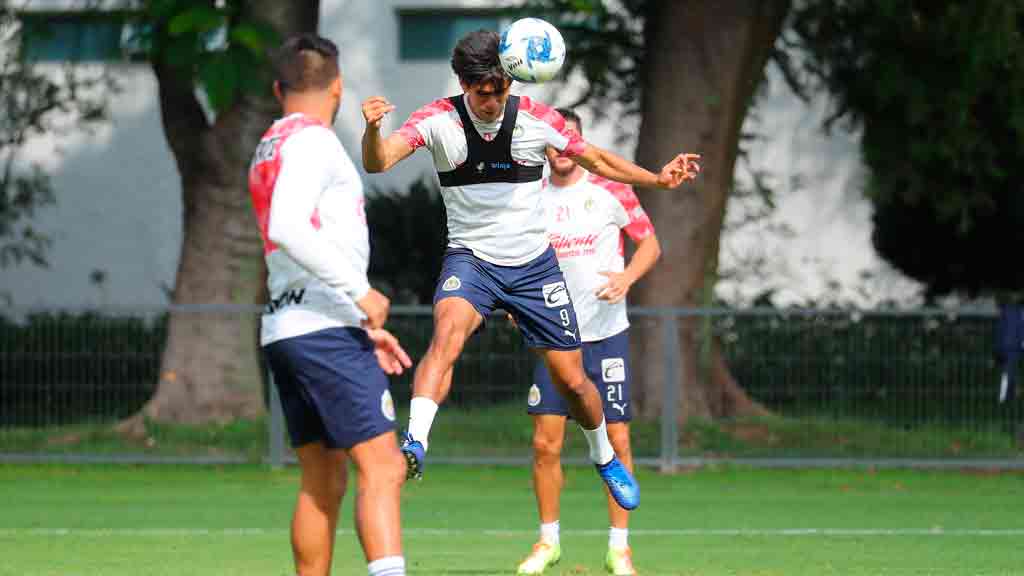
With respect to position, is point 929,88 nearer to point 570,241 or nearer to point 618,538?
point 570,241

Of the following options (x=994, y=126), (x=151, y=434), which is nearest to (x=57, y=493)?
(x=151, y=434)

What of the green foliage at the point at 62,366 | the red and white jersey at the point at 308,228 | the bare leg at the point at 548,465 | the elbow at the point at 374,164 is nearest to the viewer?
the red and white jersey at the point at 308,228

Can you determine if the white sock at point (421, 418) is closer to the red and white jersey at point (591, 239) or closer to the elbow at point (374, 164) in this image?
the elbow at point (374, 164)

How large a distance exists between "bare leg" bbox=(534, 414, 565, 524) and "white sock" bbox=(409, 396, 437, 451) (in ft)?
Answer: 4.28

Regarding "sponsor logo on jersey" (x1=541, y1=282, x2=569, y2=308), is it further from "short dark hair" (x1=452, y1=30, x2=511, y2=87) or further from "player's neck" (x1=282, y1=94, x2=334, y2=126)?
"player's neck" (x1=282, y1=94, x2=334, y2=126)

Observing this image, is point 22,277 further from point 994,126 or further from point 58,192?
point 994,126

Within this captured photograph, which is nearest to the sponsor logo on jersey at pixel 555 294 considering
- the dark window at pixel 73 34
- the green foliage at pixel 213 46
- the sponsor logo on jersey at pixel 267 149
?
the sponsor logo on jersey at pixel 267 149

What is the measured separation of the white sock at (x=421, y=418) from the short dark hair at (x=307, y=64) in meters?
2.26

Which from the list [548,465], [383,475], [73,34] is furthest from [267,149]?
[73,34]

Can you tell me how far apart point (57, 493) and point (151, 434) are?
2.33 m

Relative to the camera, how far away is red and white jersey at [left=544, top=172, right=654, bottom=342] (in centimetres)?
987

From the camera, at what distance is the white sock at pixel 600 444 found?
893 centimetres

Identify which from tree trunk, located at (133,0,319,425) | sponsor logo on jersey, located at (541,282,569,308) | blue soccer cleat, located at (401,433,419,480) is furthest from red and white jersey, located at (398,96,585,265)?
tree trunk, located at (133,0,319,425)

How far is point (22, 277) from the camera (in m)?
29.7
